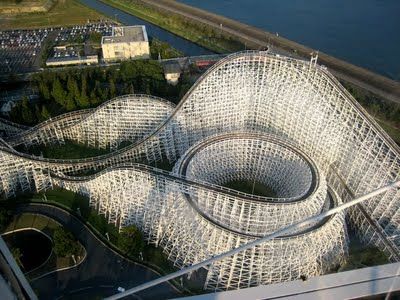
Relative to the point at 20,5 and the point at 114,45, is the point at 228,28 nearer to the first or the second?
the point at 114,45

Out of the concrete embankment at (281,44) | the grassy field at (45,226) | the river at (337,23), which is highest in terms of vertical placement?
the river at (337,23)

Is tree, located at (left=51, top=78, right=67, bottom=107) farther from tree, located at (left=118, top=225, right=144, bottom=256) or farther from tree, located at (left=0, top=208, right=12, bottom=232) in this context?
tree, located at (left=118, top=225, right=144, bottom=256)

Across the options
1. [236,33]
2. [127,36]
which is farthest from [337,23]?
[127,36]

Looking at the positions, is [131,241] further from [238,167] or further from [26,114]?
[26,114]

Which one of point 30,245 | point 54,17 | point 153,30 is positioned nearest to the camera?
point 30,245

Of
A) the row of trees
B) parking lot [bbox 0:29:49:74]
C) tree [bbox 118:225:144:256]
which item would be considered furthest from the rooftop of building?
tree [bbox 118:225:144:256]

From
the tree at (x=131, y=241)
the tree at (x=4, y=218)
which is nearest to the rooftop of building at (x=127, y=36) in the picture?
the tree at (x=4, y=218)

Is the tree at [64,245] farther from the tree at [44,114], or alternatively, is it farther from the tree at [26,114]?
the tree at [26,114]

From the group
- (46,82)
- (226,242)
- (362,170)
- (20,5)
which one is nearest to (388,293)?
(226,242)
